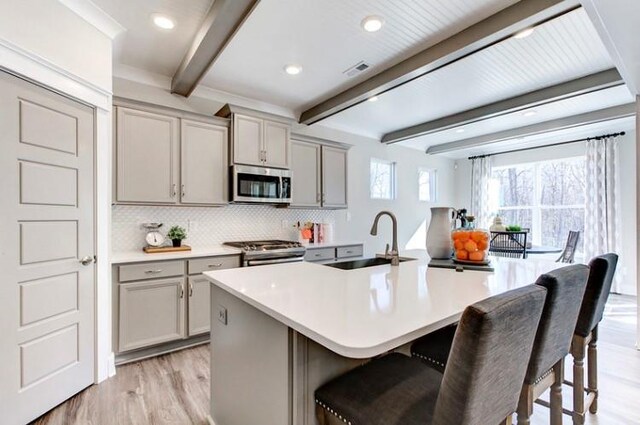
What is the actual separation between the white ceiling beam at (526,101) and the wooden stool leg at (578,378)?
9.36ft

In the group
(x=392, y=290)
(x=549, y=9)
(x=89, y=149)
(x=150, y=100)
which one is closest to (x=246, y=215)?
(x=150, y=100)

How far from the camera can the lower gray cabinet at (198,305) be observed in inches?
116

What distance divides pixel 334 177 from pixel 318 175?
296 mm

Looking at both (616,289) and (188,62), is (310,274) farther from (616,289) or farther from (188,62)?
(616,289)

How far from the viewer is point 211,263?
3041mm

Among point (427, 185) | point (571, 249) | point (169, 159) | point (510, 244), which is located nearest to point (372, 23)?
point (169, 159)

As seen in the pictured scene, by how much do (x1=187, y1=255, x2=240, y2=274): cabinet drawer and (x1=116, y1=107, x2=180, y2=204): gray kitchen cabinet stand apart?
67 centimetres

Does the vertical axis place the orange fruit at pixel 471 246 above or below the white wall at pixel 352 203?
below

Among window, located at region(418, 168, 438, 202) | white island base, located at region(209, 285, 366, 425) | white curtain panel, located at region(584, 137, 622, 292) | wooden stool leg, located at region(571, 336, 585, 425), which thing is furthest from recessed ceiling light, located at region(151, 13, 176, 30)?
white curtain panel, located at region(584, 137, 622, 292)

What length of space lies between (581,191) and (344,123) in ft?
14.1

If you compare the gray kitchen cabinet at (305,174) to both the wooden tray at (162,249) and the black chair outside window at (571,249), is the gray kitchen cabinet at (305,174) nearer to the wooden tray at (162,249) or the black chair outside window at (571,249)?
the wooden tray at (162,249)

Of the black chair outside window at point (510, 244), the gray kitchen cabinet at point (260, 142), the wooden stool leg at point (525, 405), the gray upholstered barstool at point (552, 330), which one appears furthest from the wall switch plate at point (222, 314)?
the black chair outside window at point (510, 244)

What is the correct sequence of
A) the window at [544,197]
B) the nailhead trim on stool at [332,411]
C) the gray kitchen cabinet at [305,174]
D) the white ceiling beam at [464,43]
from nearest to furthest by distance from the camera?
the nailhead trim on stool at [332,411]
the white ceiling beam at [464,43]
the gray kitchen cabinet at [305,174]
the window at [544,197]

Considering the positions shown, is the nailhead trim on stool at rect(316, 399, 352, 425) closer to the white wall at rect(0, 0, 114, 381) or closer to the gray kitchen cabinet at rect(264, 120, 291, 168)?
the white wall at rect(0, 0, 114, 381)
